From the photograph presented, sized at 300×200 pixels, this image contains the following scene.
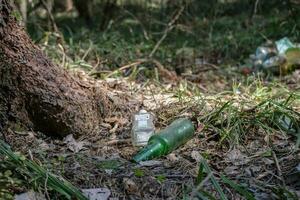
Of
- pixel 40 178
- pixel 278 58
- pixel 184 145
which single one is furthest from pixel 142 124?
pixel 278 58

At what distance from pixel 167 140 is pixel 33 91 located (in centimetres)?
71

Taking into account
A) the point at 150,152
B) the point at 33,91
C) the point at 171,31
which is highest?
the point at 33,91

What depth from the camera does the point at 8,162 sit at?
Result: 2143 millimetres

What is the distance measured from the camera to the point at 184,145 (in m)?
2.66

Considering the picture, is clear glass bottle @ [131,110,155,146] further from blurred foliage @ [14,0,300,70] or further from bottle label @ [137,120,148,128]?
blurred foliage @ [14,0,300,70]

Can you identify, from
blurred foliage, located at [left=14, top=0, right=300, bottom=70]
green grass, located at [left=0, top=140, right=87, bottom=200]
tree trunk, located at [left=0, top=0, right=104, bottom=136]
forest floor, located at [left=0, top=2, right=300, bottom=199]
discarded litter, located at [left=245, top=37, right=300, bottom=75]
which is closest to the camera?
green grass, located at [left=0, top=140, right=87, bottom=200]

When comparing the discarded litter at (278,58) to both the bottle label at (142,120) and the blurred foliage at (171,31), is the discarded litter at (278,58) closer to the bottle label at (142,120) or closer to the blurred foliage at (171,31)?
the blurred foliage at (171,31)

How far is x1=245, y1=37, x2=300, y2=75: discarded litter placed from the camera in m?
4.27

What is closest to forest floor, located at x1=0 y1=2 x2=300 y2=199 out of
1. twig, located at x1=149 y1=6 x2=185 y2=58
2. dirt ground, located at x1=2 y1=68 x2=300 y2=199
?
dirt ground, located at x1=2 y1=68 x2=300 y2=199

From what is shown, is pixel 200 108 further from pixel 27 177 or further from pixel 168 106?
pixel 27 177

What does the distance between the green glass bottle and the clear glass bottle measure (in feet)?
0.38

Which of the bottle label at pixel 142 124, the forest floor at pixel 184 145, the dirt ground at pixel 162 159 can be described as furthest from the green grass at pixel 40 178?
the bottle label at pixel 142 124

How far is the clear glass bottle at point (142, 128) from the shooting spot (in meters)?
2.65

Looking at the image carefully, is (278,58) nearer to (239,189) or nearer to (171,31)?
(171,31)
